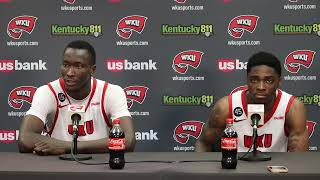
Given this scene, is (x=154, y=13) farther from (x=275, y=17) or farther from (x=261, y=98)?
(x=261, y=98)

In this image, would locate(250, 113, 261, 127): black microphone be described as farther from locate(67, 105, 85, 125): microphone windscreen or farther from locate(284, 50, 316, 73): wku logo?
locate(284, 50, 316, 73): wku logo

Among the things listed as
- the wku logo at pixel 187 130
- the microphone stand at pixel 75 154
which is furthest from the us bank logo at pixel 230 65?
the microphone stand at pixel 75 154

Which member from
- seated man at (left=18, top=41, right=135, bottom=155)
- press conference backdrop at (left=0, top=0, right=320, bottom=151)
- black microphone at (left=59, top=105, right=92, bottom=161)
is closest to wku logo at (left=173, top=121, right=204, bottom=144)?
press conference backdrop at (left=0, top=0, right=320, bottom=151)

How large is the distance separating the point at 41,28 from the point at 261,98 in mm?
2249

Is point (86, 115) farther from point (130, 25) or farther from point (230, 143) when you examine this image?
point (230, 143)

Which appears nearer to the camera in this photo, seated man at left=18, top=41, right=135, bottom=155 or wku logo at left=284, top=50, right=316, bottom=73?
seated man at left=18, top=41, right=135, bottom=155

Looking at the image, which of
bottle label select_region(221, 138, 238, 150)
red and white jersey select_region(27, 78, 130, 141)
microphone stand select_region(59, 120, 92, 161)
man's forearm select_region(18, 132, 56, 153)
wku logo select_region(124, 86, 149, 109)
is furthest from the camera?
wku logo select_region(124, 86, 149, 109)

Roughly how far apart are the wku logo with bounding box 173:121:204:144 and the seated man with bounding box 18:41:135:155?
1143 millimetres

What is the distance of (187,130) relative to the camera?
4605 millimetres

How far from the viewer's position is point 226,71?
4.52 meters

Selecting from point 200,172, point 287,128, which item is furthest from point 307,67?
point 200,172

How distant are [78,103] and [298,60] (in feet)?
6.83

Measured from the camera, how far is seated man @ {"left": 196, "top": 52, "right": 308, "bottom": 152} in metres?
3.34

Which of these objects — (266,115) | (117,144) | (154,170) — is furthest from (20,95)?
(154,170)
